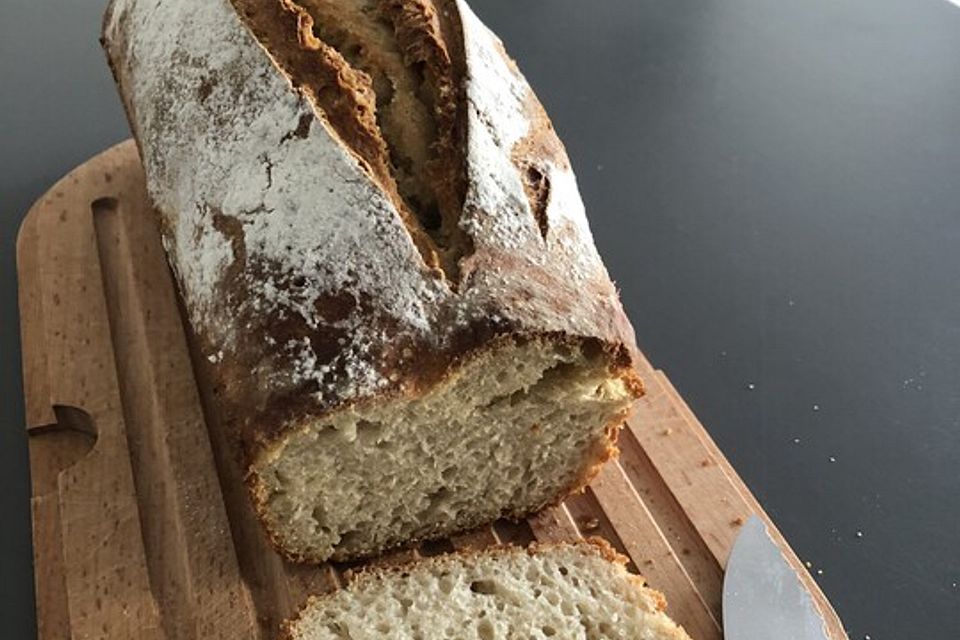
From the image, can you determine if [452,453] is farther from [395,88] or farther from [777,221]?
[777,221]

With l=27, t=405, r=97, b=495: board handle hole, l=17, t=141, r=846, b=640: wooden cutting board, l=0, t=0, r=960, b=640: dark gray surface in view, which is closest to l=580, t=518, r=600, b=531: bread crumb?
l=17, t=141, r=846, b=640: wooden cutting board

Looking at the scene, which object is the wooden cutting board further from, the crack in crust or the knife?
the crack in crust

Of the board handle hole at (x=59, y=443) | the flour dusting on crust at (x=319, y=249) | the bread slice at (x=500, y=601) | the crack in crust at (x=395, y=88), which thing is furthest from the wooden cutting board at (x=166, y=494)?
the crack in crust at (x=395, y=88)

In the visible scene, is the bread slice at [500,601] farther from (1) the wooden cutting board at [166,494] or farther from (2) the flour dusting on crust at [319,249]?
(2) the flour dusting on crust at [319,249]

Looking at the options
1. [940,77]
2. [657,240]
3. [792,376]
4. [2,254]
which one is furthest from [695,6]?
[2,254]

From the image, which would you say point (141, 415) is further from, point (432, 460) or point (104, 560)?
point (432, 460)

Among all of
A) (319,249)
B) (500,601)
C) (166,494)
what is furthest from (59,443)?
(500,601)
